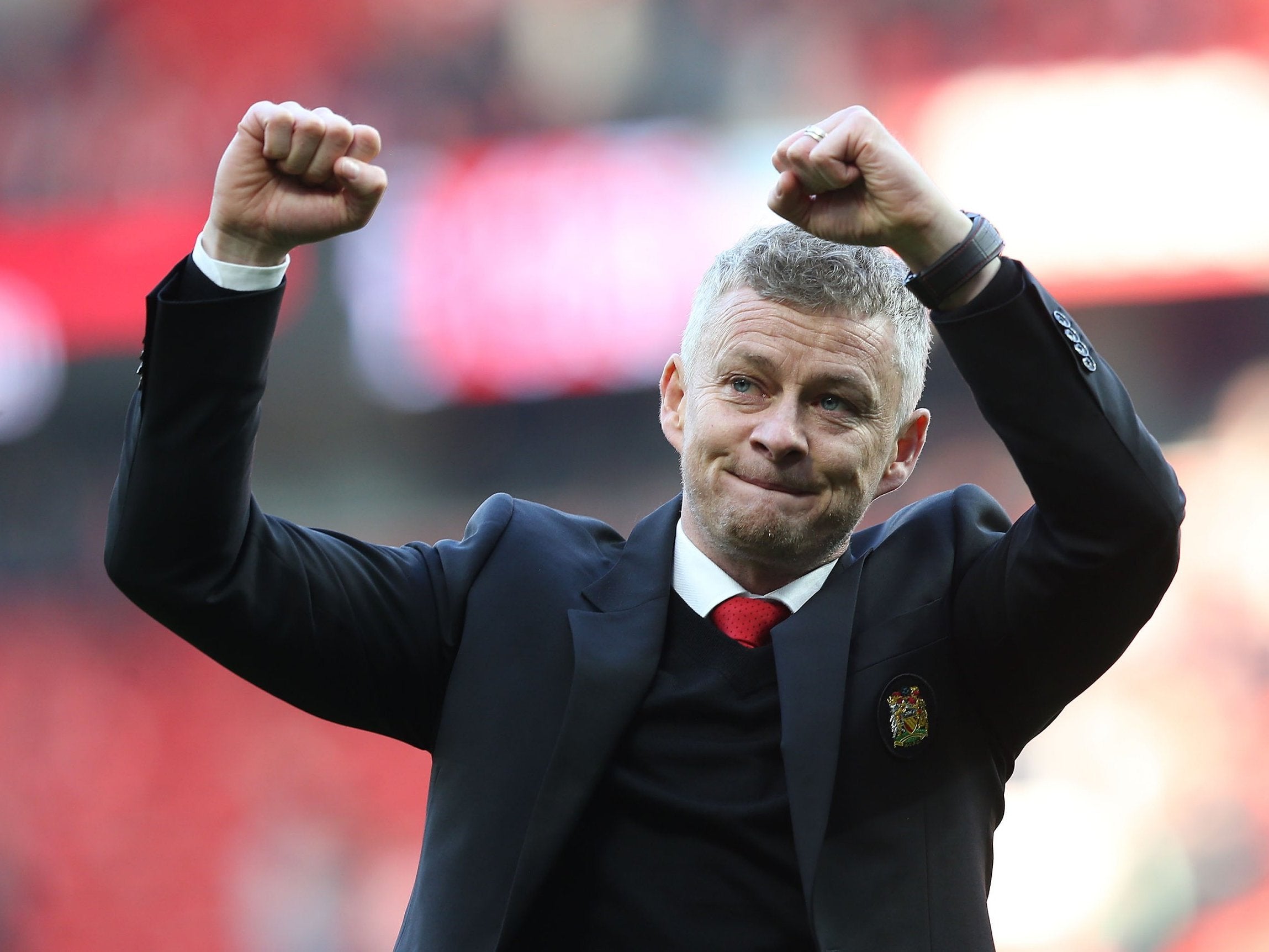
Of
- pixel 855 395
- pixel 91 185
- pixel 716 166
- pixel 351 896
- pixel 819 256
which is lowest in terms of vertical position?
pixel 351 896

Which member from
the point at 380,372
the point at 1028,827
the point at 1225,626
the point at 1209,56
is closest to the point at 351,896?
the point at 380,372

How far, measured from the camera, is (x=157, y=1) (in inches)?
260

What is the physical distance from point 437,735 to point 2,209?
5.41 meters

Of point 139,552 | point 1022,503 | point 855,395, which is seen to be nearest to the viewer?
point 139,552

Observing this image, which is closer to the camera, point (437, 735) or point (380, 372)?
point (437, 735)

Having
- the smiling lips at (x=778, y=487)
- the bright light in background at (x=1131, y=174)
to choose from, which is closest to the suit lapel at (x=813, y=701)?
the smiling lips at (x=778, y=487)

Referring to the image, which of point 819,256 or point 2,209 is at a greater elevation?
point 2,209

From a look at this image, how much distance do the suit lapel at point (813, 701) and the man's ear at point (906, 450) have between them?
185mm

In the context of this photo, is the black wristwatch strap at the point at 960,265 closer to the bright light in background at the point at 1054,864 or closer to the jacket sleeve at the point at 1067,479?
the jacket sleeve at the point at 1067,479

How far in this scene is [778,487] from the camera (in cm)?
195

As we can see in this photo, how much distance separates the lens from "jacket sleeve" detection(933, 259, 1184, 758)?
172cm

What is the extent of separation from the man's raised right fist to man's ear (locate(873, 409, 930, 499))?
34.0 inches

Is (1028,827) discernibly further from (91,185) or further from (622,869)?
(91,185)

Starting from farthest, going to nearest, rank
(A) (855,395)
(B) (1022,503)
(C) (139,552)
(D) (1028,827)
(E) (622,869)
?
1. (B) (1022,503)
2. (D) (1028,827)
3. (A) (855,395)
4. (E) (622,869)
5. (C) (139,552)
